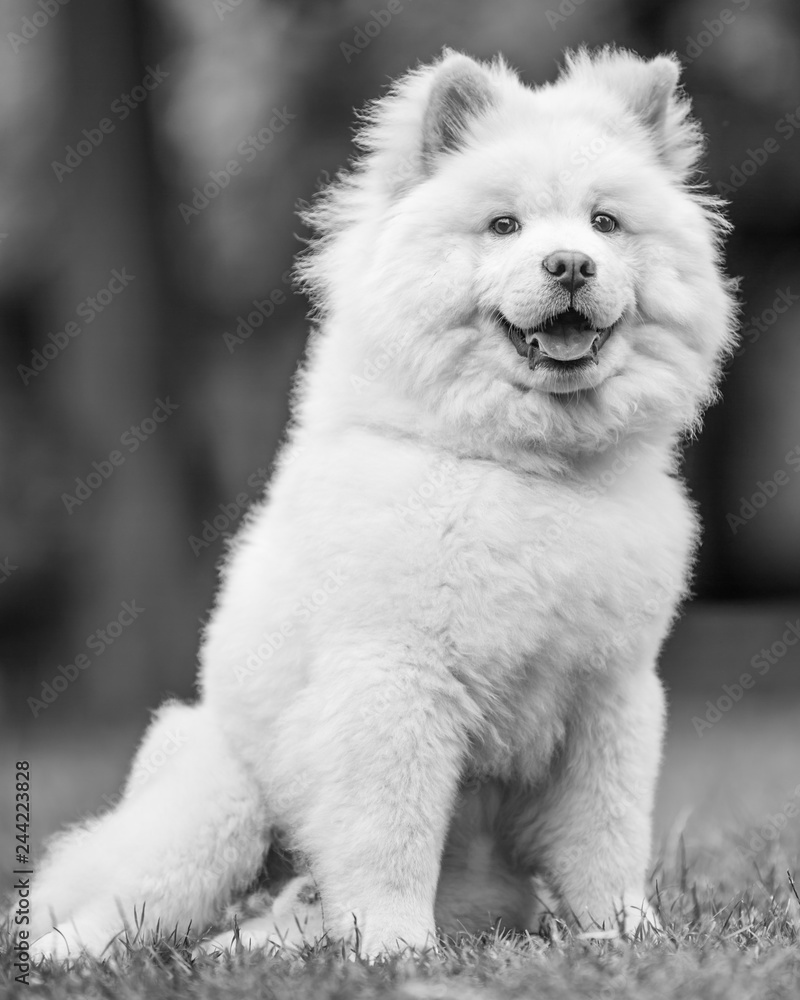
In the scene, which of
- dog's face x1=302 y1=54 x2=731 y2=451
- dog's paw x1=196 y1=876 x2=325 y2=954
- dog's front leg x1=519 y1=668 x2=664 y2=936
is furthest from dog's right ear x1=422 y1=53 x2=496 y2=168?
dog's paw x1=196 y1=876 x2=325 y2=954

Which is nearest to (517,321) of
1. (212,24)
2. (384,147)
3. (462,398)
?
Result: (462,398)

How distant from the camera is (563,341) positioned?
364 cm

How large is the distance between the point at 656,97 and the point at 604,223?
612 mm

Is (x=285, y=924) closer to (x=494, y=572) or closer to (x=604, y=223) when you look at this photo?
(x=494, y=572)

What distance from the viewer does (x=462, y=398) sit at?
3.65 meters

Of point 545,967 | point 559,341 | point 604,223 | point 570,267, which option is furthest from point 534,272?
point 545,967

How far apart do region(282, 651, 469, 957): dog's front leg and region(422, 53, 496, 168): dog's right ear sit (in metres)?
1.75

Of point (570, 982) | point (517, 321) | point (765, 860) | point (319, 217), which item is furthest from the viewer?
point (765, 860)

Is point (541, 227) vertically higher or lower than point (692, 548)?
higher

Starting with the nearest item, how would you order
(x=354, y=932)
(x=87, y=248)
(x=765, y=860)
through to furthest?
(x=354, y=932) < (x=765, y=860) < (x=87, y=248)

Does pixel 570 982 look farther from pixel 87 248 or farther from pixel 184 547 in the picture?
pixel 87 248

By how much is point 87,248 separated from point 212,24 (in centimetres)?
216

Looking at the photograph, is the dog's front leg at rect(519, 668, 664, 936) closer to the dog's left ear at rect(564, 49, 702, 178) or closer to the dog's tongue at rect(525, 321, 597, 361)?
the dog's tongue at rect(525, 321, 597, 361)

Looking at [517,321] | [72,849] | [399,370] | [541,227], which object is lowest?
[72,849]
